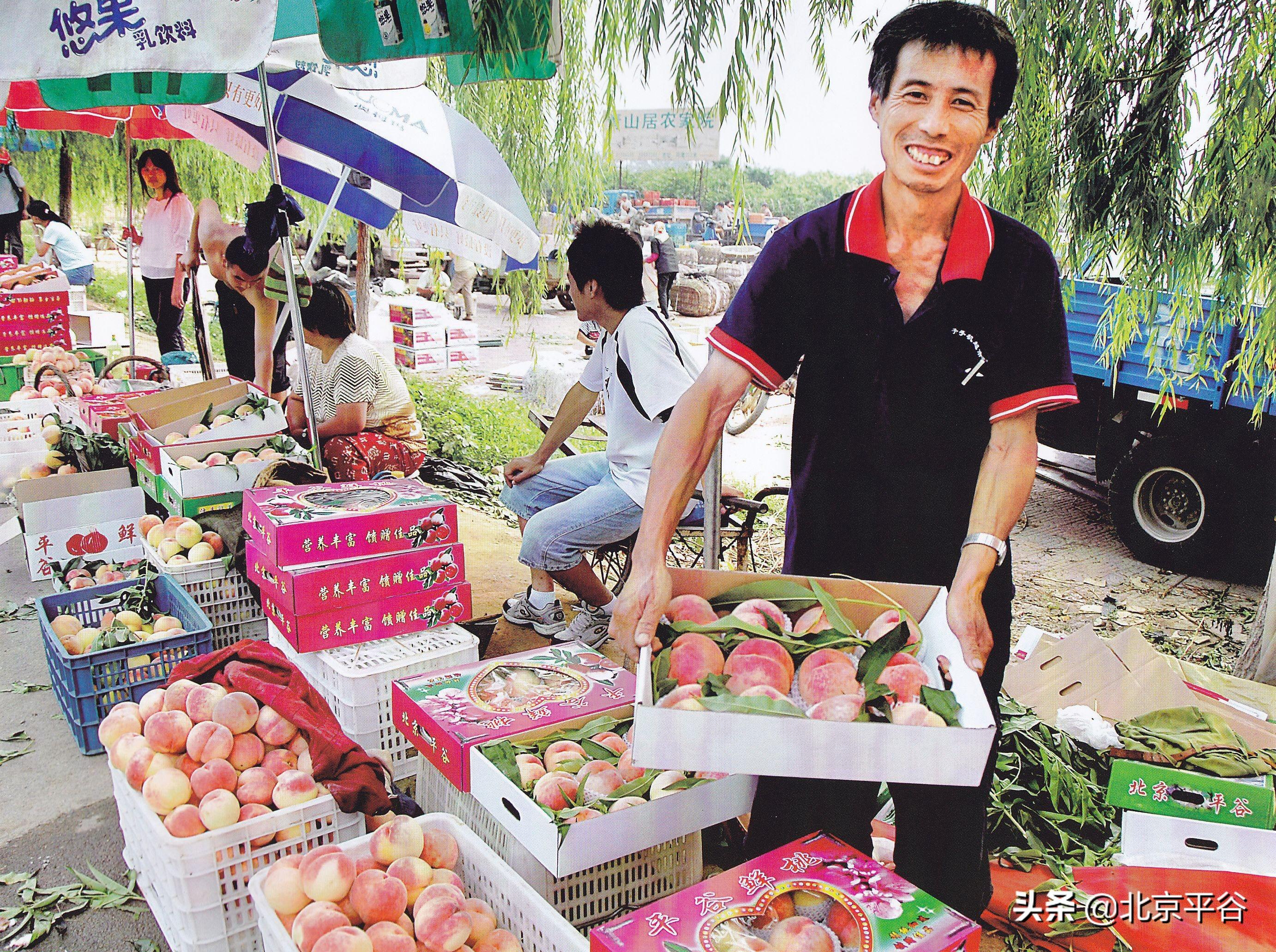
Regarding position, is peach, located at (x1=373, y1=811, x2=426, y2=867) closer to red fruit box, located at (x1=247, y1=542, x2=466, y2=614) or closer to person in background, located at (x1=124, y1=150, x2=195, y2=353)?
red fruit box, located at (x1=247, y1=542, x2=466, y2=614)

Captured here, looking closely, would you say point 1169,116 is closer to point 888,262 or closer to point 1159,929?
point 888,262

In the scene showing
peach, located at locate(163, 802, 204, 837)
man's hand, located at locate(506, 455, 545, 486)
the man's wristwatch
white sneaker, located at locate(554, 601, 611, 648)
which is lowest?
white sneaker, located at locate(554, 601, 611, 648)

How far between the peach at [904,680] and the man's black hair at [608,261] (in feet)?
8.40

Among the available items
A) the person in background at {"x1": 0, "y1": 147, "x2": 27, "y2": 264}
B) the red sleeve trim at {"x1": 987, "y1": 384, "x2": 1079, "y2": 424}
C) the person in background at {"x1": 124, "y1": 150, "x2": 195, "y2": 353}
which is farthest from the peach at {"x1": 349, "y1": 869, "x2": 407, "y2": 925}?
the person in background at {"x1": 0, "y1": 147, "x2": 27, "y2": 264}

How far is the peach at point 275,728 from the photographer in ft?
6.96

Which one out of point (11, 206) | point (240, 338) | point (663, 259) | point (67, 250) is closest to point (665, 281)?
point (663, 259)

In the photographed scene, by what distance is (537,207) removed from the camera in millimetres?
4594

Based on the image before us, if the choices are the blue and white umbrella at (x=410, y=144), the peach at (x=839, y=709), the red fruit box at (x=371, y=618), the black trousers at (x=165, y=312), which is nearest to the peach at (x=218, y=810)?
the red fruit box at (x=371, y=618)

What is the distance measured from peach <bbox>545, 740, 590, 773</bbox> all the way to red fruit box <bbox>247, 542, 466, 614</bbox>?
3.36 feet

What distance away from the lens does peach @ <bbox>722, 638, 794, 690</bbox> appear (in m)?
1.45

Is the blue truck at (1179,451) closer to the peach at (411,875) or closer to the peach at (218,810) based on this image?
the peach at (411,875)

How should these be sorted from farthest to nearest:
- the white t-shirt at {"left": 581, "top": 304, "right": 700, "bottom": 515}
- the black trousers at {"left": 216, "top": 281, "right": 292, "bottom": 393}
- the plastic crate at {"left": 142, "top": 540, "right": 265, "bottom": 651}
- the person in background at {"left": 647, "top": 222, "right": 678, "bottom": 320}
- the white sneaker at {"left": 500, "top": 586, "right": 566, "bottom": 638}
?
the person in background at {"left": 647, "top": 222, "right": 678, "bottom": 320} → the black trousers at {"left": 216, "top": 281, "right": 292, "bottom": 393} → the white sneaker at {"left": 500, "top": 586, "right": 566, "bottom": 638} → the white t-shirt at {"left": 581, "top": 304, "right": 700, "bottom": 515} → the plastic crate at {"left": 142, "top": 540, "right": 265, "bottom": 651}

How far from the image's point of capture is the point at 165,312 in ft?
25.4

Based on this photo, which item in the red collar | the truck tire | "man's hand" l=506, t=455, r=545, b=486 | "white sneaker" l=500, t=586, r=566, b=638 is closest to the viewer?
the red collar
